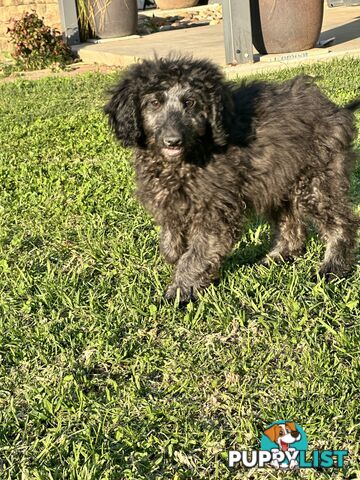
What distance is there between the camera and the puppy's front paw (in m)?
4.34

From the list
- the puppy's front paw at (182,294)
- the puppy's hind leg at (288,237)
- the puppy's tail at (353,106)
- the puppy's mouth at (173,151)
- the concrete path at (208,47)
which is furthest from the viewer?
the concrete path at (208,47)

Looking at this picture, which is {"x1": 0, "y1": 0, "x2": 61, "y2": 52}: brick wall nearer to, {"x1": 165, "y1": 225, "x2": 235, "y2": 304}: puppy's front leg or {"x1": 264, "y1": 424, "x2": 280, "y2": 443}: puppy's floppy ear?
{"x1": 165, "y1": 225, "x2": 235, "y2": 304}: puppy's front leg

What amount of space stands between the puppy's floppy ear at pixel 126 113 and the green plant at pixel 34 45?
436 inches

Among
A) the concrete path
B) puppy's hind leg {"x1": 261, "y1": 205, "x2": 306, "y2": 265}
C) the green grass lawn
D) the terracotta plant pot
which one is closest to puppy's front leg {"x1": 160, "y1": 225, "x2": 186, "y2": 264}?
the green grass lawn

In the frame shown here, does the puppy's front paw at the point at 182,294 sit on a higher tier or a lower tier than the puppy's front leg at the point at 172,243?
lower

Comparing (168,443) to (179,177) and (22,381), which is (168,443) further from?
(179,177)

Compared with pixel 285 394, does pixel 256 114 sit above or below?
above

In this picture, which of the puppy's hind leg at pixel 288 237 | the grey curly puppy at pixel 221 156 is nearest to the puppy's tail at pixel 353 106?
the grey curly puppy at pixel 221 156

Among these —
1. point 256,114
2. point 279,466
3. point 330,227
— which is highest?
point 256,114

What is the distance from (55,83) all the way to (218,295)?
30.8ft

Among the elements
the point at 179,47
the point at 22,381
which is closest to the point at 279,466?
the point at 22,381

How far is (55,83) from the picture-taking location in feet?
41.5

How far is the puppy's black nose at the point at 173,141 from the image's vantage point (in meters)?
4.01

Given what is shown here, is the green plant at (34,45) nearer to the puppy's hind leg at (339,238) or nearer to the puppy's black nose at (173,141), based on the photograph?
the puppy's hind leg at (339,238)
